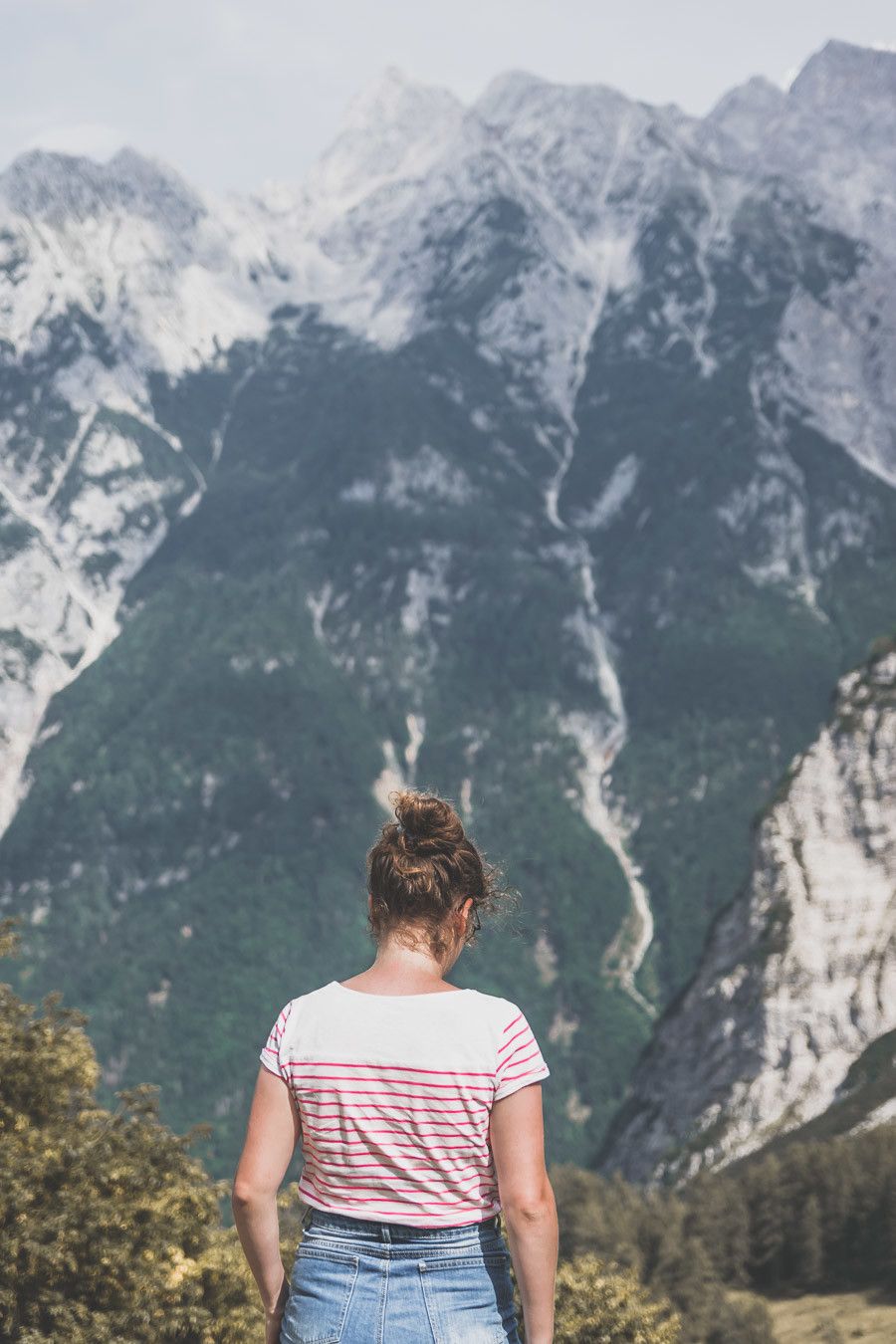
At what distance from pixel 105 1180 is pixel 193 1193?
385cm

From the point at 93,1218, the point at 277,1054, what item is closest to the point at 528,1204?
the point at 277,1054

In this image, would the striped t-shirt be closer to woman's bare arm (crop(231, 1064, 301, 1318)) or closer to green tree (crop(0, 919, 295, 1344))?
woman's bare arm (crop(231, 1064, 301, 1318))

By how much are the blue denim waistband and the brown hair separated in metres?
1.71

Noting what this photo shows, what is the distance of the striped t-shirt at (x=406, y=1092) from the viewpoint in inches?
386

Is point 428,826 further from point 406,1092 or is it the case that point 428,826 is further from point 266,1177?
point 266,1177

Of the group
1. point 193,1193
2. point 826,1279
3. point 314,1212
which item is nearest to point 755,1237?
point 826,1279

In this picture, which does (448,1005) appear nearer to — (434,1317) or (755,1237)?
(434,1317)

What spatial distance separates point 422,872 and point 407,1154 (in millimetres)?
1780

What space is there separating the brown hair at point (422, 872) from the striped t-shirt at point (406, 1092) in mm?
533

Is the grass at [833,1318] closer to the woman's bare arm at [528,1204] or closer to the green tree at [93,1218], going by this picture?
the green tree at [93,1218]

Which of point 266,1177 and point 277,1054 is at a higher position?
point 277,1054

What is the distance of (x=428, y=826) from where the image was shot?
10.3 meters

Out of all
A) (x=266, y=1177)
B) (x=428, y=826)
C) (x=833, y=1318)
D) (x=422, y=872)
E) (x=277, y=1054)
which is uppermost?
(x=428, y=826)

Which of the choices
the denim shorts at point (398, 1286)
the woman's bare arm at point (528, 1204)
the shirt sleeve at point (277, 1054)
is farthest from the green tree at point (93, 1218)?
the woman's bare arm at point (528, 1204)
